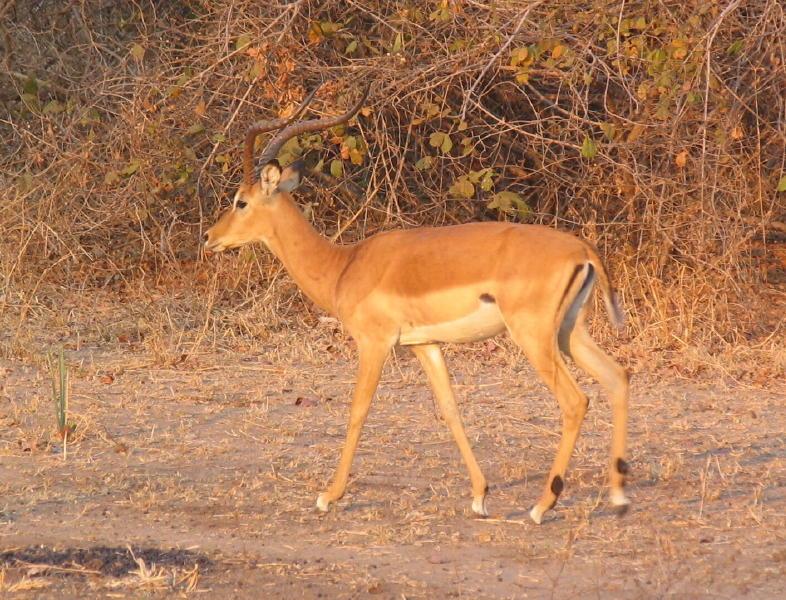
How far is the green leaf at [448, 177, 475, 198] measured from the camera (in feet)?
28.4

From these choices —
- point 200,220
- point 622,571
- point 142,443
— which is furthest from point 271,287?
point 622,571

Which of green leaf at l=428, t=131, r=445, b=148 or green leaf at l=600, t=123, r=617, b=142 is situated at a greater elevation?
green leaf at l=600, t=123, r=617, b=142

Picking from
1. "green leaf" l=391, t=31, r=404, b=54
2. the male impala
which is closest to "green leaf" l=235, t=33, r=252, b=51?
"green leaf" l=391, t=31, r=404, b=54

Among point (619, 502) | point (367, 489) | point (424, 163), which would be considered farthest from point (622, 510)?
point (424, 163)

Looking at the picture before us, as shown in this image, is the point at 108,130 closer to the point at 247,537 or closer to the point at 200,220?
the point at 200,220

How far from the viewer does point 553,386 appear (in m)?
5.06

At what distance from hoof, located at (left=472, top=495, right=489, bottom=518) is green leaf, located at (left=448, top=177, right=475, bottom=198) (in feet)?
12.1

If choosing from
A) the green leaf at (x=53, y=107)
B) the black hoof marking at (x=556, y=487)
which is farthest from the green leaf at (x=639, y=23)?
the green leaf at (x=53, y=107)

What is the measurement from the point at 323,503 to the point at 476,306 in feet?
3.21

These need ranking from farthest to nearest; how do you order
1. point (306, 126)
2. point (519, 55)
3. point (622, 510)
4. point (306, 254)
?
point (519, 55), point (306, 126), point (306, 254), point (622, 510)

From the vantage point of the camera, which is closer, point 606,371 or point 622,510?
point 622,510

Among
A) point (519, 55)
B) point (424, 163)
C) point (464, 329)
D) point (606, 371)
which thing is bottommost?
point (424, 163)

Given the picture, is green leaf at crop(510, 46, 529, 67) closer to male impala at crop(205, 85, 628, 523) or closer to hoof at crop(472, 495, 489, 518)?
male impala at crop(205, 85, 628, 523)

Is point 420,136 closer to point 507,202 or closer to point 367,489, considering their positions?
point 507,202
